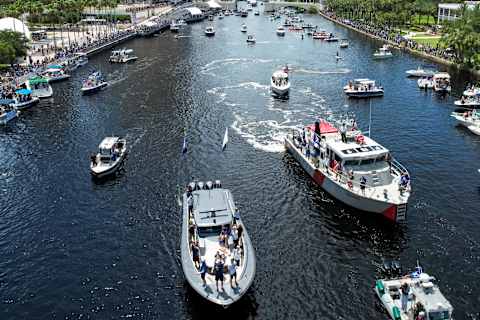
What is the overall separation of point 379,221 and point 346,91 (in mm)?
59881

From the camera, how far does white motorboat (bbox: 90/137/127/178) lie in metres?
71.2

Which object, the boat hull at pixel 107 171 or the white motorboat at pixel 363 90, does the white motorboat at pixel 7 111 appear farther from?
the white motorboat at pixel 363 90

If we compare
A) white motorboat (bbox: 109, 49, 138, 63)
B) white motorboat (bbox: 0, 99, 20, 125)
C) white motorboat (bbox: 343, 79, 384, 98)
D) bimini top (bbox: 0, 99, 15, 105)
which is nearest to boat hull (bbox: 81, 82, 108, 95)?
white motorboat (bbox: 0, 99, 20, 125)

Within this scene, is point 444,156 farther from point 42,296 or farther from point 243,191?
point 42,296

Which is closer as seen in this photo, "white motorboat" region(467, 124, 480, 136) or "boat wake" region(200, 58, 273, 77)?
"white motorboat" region(467, 124, 480, 136)

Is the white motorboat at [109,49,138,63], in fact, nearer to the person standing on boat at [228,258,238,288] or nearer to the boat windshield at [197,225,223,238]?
the boat windshield at [197,225,223,238]

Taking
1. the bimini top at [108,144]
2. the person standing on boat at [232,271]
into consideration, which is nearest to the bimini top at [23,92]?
the bimini top at [108,144]

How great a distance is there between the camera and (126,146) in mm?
83250

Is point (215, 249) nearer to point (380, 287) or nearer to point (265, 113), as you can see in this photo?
point (380, 287)

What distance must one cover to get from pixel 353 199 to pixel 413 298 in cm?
1858

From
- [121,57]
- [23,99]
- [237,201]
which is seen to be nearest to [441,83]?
[237,201]

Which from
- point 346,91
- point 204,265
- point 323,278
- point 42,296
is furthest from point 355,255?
point 346,91

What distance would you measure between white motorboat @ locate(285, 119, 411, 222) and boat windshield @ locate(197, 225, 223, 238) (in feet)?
60.7

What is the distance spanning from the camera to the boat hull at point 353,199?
5741 cm
